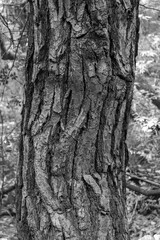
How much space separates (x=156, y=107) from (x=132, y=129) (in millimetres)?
828

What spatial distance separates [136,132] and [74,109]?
3.37 m

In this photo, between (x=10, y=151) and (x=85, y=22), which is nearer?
(x=85, y=22)

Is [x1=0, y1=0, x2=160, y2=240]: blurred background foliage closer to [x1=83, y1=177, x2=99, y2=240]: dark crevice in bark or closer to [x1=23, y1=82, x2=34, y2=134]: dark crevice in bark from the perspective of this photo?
[x1=83, y1=177, x2=99, y2=240]: dark crevice in bark

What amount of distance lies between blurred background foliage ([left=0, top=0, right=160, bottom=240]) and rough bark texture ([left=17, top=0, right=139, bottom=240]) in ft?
7.56

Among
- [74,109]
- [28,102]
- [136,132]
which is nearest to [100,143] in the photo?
[74,109]

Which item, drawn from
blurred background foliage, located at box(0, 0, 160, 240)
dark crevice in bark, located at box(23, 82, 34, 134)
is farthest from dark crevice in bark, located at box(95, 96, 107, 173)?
blurred background foliage, located at box(0, 0, 160, 240)

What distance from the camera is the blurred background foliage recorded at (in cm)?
379

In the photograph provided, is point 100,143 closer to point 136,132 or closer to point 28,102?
point 28,102

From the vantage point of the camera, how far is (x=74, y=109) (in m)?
1.21

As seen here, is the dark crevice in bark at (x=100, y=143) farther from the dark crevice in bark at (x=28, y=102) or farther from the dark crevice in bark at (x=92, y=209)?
the dark crevice in bark at (x=28, y=102)

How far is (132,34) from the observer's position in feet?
4.11

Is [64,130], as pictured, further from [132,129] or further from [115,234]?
[132,129]

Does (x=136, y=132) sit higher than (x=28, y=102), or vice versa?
(x=28, y=102)

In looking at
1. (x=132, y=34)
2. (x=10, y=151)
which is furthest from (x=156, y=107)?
(x=132, y=34)
